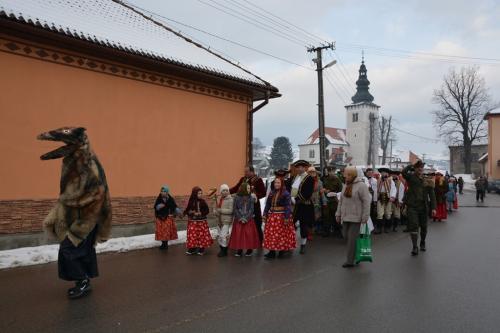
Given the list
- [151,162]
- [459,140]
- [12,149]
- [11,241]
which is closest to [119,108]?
[151,162]

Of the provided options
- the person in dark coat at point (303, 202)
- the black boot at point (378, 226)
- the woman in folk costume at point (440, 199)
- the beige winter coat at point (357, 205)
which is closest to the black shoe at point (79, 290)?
the beige winter coat at point (357, 205)

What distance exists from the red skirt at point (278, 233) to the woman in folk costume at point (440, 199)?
9.07 metres

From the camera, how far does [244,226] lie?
8.99 meters

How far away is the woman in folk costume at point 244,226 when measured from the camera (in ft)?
29.2

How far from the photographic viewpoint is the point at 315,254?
919 centimetres

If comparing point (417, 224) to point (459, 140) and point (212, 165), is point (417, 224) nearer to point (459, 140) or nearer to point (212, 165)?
point (212, 165)

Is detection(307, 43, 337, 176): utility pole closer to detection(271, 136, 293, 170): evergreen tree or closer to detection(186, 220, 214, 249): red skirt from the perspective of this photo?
detection(186, 220, 214, 249): red skirt

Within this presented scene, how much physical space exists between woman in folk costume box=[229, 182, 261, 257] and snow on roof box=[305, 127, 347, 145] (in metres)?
92.1

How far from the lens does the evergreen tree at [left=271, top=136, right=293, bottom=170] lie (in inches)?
3447

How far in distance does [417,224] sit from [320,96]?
12248 mm

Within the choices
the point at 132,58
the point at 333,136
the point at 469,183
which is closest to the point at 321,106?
the point at 132,58

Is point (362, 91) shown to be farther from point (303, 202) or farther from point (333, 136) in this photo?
point (303, 202)

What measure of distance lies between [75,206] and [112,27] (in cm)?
731

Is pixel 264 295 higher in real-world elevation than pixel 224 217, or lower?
lower
